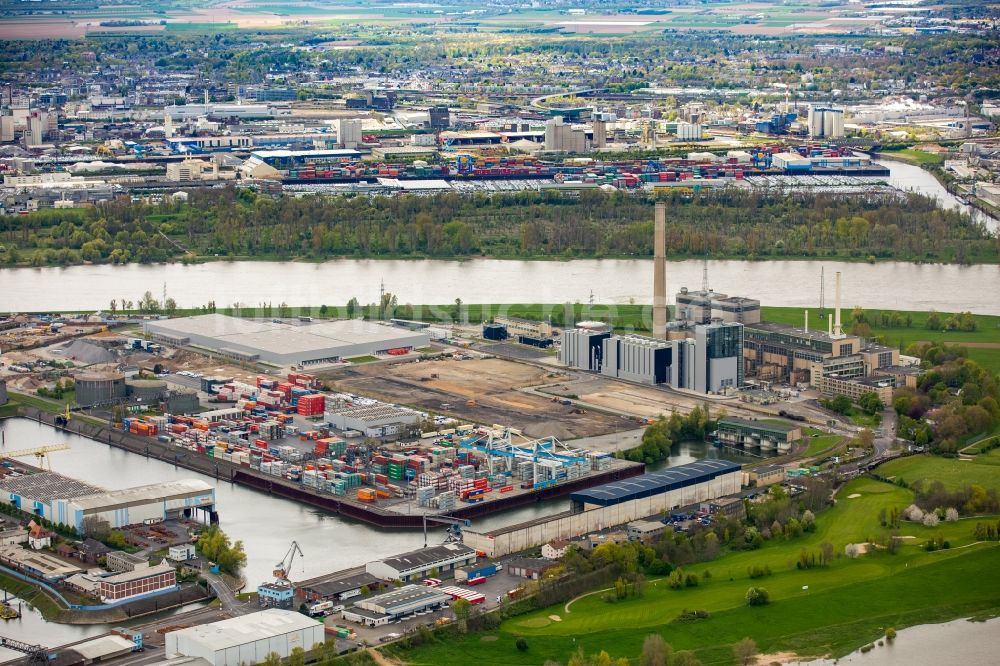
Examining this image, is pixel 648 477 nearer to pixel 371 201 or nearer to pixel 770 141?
pixel 371 201

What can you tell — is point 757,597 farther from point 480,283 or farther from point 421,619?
point 480,283

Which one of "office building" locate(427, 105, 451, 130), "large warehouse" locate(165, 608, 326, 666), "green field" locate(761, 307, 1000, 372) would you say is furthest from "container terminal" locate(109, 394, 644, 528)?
"office building" locate(427, 105, 451, 130)

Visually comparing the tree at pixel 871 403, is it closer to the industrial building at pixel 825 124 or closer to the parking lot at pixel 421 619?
the parking lot at pixel 421 619

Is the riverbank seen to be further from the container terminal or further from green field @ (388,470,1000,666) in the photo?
green field @ (388,470,1000,666)

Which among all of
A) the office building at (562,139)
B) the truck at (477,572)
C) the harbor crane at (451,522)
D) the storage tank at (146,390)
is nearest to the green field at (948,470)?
the harbor crane at (451,522)

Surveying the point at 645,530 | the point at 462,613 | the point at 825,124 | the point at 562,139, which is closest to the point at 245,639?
the point at 462,613

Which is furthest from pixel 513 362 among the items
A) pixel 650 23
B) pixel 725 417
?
pixel 650 23
